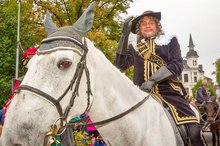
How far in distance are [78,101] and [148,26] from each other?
73.0 inches

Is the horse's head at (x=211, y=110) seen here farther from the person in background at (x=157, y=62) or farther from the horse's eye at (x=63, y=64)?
the horse's eye at (x=63, y=64)

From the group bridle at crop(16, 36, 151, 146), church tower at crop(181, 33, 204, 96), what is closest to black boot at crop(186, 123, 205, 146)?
bridle at crop(16, 36, 151, 146)

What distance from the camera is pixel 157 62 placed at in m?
4.19

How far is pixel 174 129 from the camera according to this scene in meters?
3.73

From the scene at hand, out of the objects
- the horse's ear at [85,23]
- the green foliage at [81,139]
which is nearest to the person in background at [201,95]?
the green foliage at [81,139]

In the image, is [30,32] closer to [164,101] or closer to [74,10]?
[74,10]

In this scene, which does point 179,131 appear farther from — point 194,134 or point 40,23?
point 40,23

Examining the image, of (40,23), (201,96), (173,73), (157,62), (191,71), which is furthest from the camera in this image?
(191,71)

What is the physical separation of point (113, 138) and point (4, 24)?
16.4 m

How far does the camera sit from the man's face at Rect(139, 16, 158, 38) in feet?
14.3

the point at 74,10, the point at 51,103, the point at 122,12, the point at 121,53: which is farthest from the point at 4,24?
the point at 51,103

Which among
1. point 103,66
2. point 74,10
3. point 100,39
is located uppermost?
point 74,10

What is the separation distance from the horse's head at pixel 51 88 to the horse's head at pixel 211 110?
13082mm

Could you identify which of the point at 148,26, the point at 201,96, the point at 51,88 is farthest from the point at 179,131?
the point at 201,96
